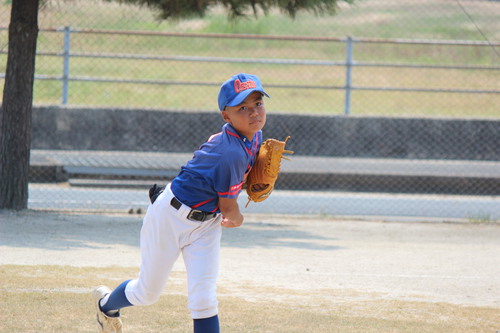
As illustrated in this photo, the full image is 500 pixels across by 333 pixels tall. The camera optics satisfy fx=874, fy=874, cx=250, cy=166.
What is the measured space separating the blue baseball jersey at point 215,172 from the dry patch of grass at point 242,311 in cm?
105

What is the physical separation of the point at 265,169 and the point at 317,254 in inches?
134

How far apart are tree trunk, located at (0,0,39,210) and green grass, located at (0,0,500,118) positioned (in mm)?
5898

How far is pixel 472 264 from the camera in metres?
7.54

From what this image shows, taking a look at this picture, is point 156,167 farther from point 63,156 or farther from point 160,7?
point 160,7

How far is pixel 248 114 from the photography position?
4359 millimetres

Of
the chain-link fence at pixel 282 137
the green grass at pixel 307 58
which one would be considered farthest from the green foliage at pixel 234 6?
the green grass at pixel 307 58

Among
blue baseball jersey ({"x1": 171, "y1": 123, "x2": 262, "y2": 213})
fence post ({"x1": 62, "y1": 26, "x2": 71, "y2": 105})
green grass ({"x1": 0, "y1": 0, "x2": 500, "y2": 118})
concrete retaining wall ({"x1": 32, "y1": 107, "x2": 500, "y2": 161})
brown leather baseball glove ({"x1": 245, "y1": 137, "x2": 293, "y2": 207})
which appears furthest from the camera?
green grass ({"x1": 0, "y1": 0, "x2": 500, "y2": 118})

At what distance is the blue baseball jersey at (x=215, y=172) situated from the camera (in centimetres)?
427

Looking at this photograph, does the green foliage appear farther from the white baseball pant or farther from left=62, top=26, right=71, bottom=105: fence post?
the white baseball pant

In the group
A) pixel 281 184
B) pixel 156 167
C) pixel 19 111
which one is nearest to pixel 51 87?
pixel 156 167

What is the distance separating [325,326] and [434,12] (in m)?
20.4

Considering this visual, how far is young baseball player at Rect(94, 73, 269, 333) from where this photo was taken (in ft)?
14.1

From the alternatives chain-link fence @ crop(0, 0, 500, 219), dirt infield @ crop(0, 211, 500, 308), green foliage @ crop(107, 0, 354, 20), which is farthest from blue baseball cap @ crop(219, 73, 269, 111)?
chain-link fence @ crop(0, 0, 500, 219)

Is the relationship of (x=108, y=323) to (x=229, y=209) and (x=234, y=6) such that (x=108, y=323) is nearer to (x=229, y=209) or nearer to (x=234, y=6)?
(x=229, y=209)
